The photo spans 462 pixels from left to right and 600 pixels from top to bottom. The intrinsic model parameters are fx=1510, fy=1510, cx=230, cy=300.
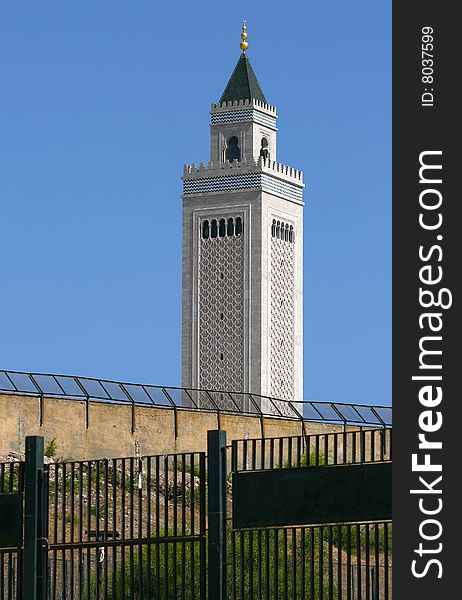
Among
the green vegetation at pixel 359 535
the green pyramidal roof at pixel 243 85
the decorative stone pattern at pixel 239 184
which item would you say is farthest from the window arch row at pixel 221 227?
the green vegetation at pixel 359 535

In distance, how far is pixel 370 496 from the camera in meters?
10.0

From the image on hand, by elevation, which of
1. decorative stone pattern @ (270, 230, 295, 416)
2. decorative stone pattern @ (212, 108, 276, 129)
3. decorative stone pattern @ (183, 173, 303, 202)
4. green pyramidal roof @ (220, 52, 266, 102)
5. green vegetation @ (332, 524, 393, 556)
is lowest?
green vegetation @ (332, 524, 393, 556)

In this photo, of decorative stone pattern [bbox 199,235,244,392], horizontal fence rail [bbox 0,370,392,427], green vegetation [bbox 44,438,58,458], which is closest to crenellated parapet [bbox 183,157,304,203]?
decorative stone pattern [bbox 199,235,244,392]

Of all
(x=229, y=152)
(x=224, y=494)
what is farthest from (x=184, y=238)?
(x=224, y=494)

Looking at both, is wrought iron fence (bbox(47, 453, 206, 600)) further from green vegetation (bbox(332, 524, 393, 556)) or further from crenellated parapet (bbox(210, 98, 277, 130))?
crenellated parapet (bbox(210, 98, 277, 130))

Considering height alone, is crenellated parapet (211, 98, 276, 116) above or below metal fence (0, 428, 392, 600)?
above

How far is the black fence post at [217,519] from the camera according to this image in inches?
413

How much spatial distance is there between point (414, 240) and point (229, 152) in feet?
282

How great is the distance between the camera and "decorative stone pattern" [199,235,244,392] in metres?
89.2

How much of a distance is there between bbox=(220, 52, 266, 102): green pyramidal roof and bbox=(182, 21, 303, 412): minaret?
0.67m

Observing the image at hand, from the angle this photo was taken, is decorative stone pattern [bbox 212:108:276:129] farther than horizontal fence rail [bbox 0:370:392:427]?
Yes

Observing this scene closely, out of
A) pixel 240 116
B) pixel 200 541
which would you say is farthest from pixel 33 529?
pixel 240 116

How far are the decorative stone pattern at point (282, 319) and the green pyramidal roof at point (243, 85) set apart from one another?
32.5ft

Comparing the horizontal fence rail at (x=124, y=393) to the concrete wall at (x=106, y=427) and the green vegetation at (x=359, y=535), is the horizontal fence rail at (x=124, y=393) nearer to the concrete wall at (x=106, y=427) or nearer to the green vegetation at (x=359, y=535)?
the concrete wall at (x=106, y=427)
